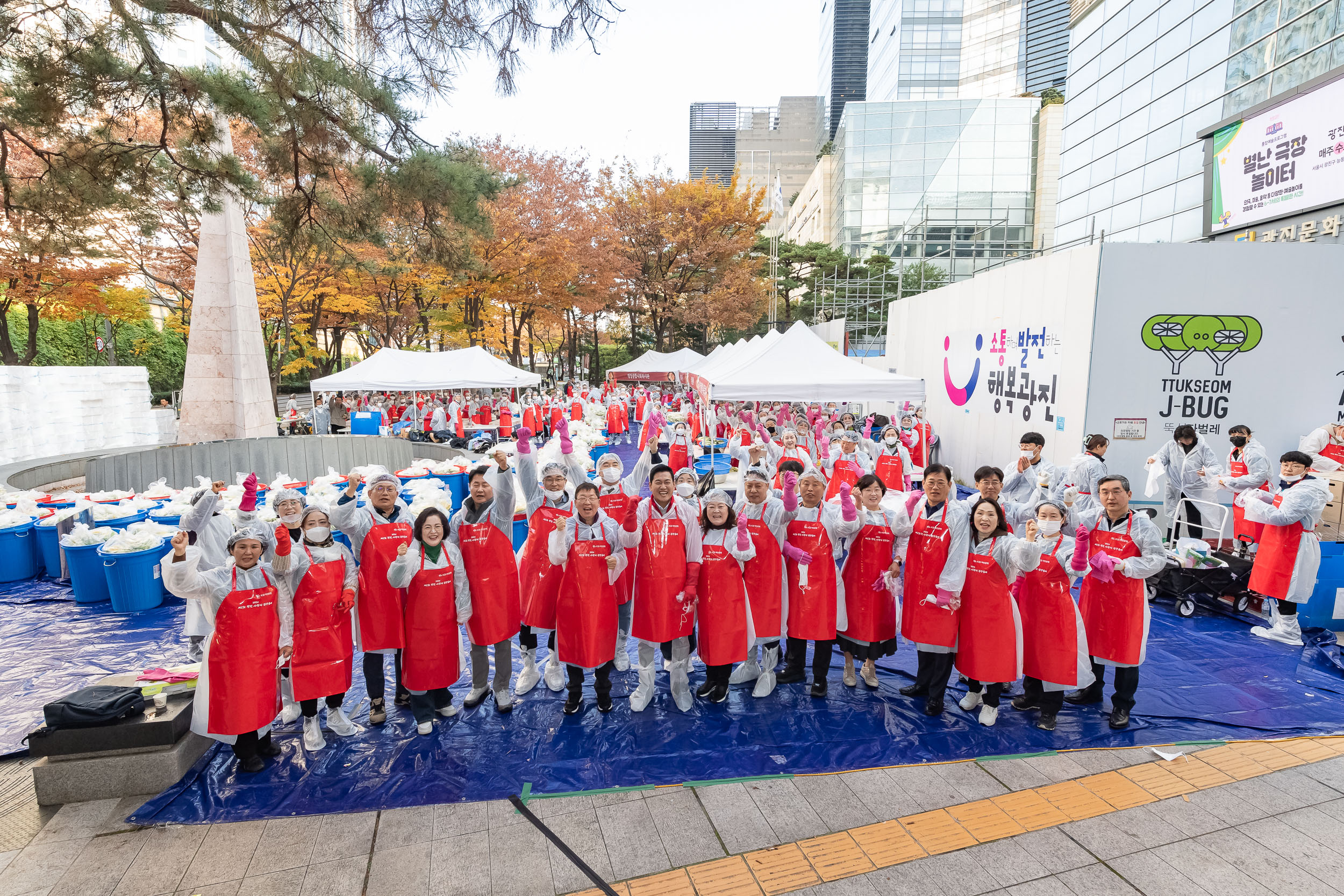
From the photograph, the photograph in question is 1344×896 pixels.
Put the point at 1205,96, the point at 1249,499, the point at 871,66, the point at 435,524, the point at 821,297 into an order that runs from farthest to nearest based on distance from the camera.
→ the point at 871,66
the point at 821,297
the point at 1205,96
the point at 1249,499
the point at 435,524

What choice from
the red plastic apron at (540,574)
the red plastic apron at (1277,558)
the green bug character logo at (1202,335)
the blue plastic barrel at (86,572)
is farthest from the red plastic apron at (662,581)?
the green bug character logo at (1202,335)

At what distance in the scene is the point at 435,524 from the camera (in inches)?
174

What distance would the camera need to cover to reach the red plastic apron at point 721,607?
477 cm

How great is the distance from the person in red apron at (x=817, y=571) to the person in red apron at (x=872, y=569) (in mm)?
74

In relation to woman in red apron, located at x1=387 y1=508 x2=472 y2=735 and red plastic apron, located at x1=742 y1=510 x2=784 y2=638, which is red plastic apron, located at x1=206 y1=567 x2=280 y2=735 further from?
red plastic apron, located at x1=742 y1=510 x2=784 y2=638

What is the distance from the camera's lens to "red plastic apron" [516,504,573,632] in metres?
5.05

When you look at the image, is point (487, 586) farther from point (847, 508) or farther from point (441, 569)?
point (847, 508)

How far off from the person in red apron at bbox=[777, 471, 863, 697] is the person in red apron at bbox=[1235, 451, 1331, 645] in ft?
13.1

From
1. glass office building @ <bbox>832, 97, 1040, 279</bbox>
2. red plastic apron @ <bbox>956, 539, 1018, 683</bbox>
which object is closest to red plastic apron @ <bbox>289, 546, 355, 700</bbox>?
red plastic apron @ <bbox>956, 539, 1018, 683</bbox>

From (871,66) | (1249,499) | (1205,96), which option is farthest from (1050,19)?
(1249,499)

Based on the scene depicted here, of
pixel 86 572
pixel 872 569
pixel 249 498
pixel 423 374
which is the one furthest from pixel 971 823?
pixel 423 374

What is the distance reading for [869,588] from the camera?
4879 mm

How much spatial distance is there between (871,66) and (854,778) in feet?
197

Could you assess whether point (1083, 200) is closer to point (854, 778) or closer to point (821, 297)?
point (821, 297)
